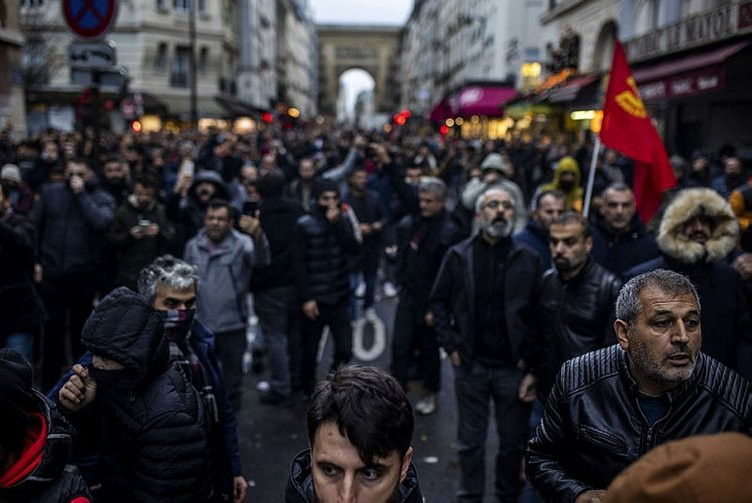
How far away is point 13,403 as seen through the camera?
1899mm

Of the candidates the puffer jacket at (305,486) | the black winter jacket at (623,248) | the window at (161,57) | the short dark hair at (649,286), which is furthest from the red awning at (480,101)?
the puffer jacket at (305,486)

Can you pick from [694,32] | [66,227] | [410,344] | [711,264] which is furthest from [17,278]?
[694,32]

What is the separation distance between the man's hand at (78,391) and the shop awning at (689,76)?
39.6ft

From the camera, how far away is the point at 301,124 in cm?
5641

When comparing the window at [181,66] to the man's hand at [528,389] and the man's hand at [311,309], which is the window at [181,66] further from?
the man's hand at [528,389]

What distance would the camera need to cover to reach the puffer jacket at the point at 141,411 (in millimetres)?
2559

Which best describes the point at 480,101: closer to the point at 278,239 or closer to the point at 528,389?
the point at 278,239

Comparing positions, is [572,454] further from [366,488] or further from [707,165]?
[707,165]

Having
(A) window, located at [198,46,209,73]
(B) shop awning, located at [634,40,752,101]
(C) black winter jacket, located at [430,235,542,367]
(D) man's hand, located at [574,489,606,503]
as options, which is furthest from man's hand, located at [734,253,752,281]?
(A) window, located at [198,46,209,73]

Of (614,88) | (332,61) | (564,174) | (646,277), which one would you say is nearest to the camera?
(646,277)

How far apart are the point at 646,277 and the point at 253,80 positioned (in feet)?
160

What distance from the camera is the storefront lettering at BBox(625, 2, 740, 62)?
1306cm

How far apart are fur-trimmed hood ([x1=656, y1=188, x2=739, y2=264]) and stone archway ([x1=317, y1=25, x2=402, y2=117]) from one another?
138 metres

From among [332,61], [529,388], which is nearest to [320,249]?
[529,388]
